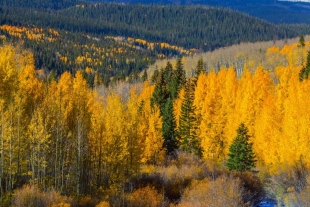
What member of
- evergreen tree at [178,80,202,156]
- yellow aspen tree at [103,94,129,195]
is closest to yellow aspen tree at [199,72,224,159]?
evergreen tree at [178,80,202,156]

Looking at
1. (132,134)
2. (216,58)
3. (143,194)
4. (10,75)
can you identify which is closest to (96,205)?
(143,194)

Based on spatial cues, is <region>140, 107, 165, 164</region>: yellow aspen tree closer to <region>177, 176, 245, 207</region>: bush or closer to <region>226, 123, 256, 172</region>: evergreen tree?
<region>226, 123, 256, 172</region>: evergreen tree

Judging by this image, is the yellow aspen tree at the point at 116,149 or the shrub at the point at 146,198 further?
the yellow aspen tree at the point at 116,149

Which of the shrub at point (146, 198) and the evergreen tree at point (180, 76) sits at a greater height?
the evergreen tree at point (180, 76)

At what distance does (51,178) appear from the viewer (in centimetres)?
3975

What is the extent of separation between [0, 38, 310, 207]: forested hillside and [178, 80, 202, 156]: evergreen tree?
0.15 metres

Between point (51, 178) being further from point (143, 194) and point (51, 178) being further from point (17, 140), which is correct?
point (143, 194)

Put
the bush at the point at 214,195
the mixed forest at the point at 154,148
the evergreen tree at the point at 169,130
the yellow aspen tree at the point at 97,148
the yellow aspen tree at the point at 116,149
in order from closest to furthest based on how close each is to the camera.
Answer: the bush at the point at 214,195
the mixed forest at the point at 154,148
the yellow aspen tree at the point at 116,149
the yellow aspen tree at the point at 97,148
the evergreen tree at the point at 169,130

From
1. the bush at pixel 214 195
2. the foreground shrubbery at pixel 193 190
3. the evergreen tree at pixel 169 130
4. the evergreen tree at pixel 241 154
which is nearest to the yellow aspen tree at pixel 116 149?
the foreground shrubbery at pixel 193 190

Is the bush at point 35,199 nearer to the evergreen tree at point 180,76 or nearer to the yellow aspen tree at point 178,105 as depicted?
the yellow aspen tree at point 178,105

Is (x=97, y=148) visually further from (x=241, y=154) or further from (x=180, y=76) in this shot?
(x=180, y=76)

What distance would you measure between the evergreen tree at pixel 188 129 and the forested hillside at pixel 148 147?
154 mm

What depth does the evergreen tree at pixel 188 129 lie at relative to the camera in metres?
56.2

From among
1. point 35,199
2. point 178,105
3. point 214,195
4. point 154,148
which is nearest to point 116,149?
point 154,148
